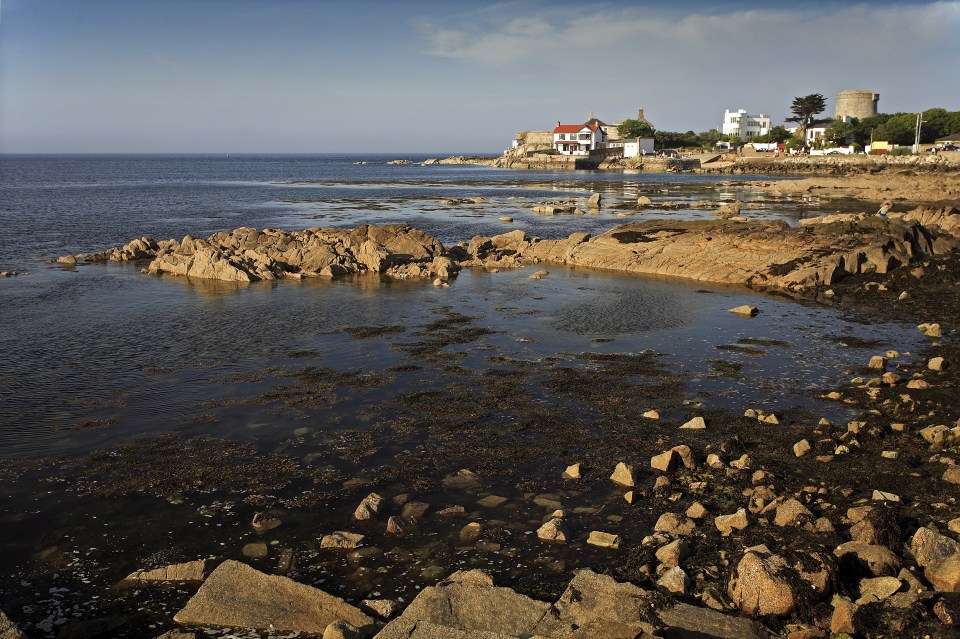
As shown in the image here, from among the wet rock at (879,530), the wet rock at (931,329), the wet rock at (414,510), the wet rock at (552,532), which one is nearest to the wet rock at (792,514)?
the wet rock at (879,530)

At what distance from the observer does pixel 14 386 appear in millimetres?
18375

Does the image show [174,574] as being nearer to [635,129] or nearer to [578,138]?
[578,138]

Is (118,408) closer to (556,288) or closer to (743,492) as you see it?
(743,492)

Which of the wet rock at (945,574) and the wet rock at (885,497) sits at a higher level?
the wet rock at (945,574)

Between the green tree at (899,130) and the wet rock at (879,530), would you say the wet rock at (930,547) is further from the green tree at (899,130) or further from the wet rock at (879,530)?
the green tree at (899,130)

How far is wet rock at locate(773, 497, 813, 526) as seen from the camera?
1080 centimetres

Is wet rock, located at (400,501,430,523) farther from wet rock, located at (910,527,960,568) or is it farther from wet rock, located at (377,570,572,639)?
wet rock, located at (910,527,960,568)

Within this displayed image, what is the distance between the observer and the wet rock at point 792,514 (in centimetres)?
1080

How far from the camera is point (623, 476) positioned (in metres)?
12.8

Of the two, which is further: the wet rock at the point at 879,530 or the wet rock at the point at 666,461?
the wet rock at the point at 666,461

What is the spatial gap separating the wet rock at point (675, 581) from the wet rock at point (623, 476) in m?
3.06

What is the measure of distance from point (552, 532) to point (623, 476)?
242 cm

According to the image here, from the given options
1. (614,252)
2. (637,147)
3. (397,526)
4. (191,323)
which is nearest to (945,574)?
(397,526)

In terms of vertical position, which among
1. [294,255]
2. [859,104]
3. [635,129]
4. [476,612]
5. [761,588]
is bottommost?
[476,612]
